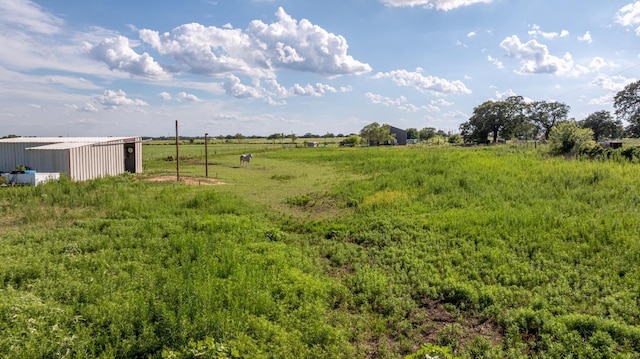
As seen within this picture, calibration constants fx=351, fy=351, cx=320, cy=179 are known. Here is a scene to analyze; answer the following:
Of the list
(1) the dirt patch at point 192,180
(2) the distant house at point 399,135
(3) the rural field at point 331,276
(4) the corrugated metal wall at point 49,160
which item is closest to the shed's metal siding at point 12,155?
(4) the corrugated metal wall at point 49,160

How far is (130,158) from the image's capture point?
24.0 meters

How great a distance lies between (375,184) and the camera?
15.5 m

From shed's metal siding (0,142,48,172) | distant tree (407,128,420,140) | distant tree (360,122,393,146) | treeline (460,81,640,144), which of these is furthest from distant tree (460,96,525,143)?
shed's metal siding (0,142,48,172)

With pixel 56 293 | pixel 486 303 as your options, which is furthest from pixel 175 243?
pixel 486 303

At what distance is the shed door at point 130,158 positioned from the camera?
942 inches

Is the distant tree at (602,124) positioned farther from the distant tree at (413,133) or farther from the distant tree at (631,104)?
the distant tree at (413,133)

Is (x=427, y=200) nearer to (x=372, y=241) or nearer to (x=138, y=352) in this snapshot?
(x=372, y=241)

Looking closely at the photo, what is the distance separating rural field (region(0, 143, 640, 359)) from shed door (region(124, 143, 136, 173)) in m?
11.7

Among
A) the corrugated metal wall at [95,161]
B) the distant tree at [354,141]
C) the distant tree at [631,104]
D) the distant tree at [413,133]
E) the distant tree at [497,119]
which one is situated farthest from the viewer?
the distant tree at [413,133]

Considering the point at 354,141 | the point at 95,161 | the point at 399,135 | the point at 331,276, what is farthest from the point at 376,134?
the point at 331,276

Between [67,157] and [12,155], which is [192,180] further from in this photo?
[12,155]

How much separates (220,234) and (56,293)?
3.82m

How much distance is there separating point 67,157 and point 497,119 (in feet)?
227

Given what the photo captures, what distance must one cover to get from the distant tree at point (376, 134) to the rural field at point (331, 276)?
225ft
